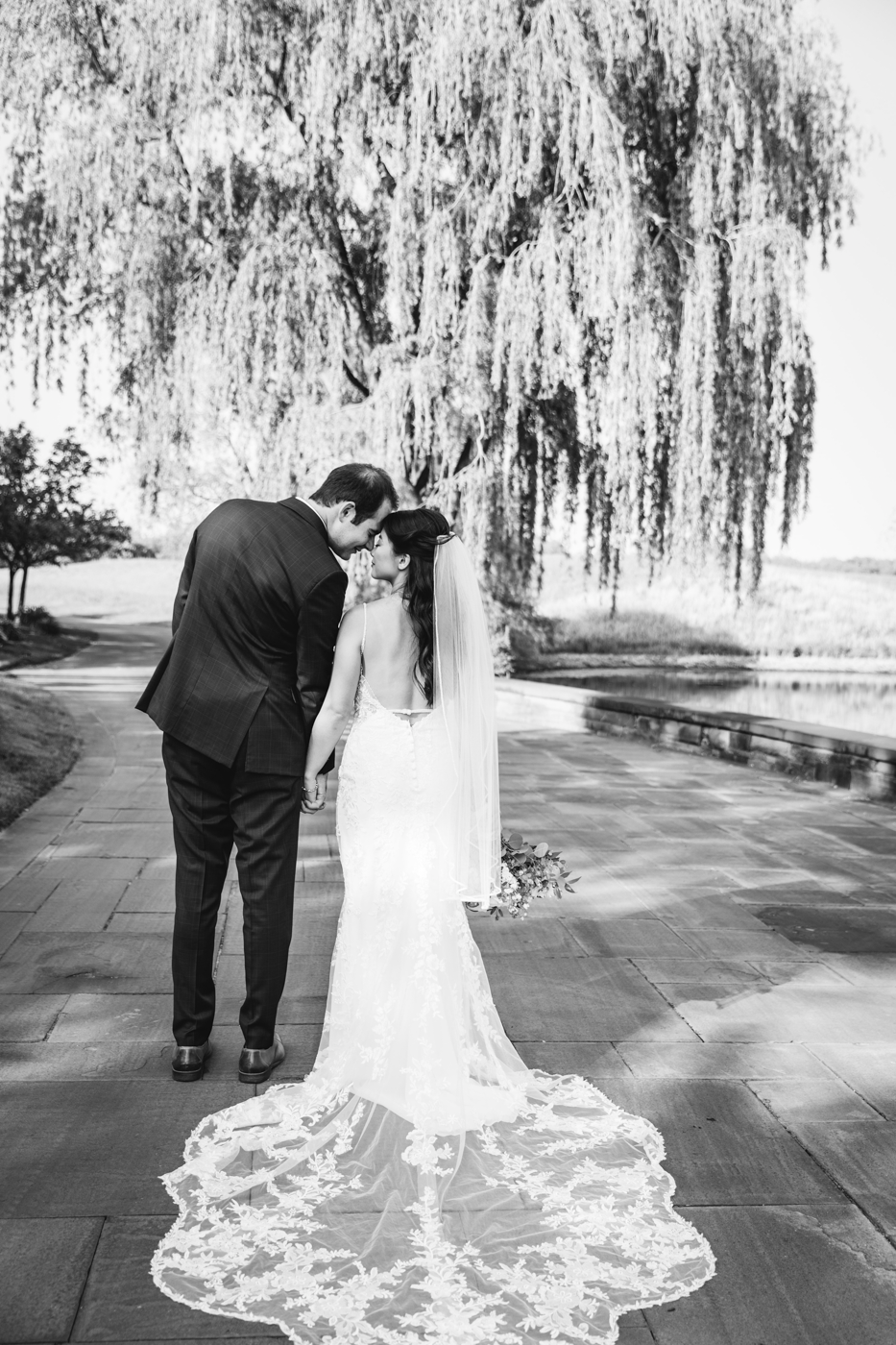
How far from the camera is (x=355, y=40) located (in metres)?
11.1

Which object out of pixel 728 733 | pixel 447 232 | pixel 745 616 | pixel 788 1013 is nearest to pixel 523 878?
pixel 788 1013

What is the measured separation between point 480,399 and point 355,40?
3618 millimetres

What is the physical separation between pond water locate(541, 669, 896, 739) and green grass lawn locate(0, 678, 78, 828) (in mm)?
7500

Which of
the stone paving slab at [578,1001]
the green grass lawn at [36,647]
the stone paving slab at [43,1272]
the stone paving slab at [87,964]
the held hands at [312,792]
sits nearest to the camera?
the stone paving slab at [43,1272]

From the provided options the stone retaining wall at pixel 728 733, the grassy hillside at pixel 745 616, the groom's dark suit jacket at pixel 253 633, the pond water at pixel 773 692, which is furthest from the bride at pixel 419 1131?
the grassy hillside at pixel 745 616

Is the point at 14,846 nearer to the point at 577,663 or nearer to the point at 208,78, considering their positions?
the point at 208,78

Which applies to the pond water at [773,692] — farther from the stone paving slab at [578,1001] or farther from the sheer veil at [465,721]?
the sheer veil at [465,721]

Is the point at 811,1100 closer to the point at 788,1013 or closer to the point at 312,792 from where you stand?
the point at 788,1013

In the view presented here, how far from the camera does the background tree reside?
24.1 m

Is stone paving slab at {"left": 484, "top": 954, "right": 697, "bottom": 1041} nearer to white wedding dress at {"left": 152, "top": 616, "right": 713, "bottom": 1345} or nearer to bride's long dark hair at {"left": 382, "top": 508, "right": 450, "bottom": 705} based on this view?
white wedding dress at {"left": 152, "top": 616, "right": 713, "bottom": 1345}

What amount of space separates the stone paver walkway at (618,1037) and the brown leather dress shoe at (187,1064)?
0.04m

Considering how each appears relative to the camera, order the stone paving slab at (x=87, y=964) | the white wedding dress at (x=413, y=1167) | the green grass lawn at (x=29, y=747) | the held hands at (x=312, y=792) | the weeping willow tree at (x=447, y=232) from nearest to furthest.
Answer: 1. the white wedding dress at (x=413, y=1167)
2. the held hands at (x=312, y=792)
3. the stone paving slab at (x=87, y=964)
4. the green grass lawn at (x=29, y=747)
5. the weeping willow tree at (x=447, y=232)

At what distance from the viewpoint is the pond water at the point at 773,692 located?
1683 centimetres

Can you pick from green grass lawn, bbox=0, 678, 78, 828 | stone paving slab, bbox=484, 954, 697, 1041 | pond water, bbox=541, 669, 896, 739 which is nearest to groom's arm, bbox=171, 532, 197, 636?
stone paving slab, bbox=484, 954, 697, 1041
